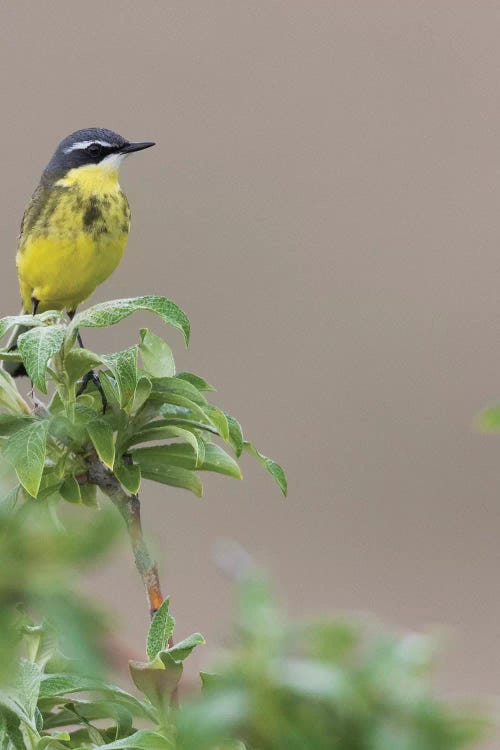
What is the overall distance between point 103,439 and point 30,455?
0.19 ft

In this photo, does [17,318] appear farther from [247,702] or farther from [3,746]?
[247,702]

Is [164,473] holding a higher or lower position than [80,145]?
lower

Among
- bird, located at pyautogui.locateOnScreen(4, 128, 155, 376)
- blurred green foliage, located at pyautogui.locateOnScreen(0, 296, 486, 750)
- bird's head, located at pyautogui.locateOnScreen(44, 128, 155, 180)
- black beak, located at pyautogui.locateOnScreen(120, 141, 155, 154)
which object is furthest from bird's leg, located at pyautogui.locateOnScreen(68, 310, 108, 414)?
black beak, located at pyautogui.locateOnScreen(120, 141, 155, 154)

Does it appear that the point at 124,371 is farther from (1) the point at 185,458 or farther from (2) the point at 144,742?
(2) the point at 144,742

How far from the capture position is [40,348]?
646 millimetres

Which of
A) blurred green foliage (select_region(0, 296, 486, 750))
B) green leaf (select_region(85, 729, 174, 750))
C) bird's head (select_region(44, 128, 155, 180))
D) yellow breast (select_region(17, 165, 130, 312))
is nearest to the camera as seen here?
blurred green foliage (select_region(0, 296, 486, 750))

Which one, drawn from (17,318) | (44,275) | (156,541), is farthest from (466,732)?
(44,275)

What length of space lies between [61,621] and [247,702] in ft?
0.17

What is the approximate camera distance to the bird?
6.46 ft

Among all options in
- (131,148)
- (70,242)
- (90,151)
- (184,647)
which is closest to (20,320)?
(184,647)

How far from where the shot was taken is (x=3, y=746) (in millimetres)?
554

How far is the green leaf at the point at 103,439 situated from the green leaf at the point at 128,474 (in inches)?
0.8

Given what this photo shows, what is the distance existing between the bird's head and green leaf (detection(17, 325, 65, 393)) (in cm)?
164

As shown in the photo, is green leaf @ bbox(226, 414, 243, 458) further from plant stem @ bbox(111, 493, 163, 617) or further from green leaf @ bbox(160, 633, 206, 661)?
green leaf @ bbox(160, 633, 206, 661)
